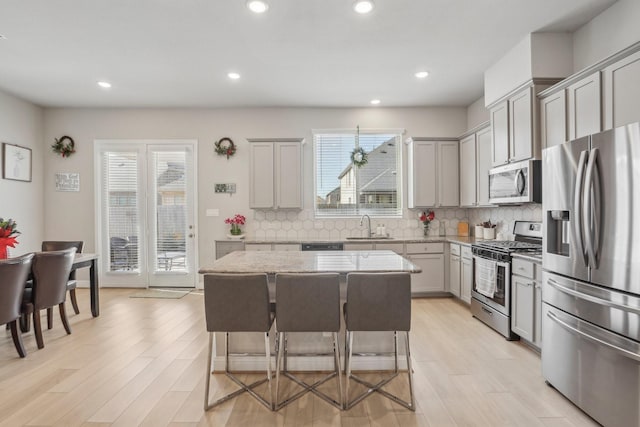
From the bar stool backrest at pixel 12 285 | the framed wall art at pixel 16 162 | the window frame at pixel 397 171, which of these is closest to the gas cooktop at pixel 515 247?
the window frame at pixel 397 171

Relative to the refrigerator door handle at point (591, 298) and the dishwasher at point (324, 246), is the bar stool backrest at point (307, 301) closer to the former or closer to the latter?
the refrigerator door handle at point (591, 298)

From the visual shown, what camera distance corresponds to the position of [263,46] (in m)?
3.66

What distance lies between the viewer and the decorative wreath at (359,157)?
564cm

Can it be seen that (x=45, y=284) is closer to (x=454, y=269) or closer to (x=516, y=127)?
(x=454, y=269)

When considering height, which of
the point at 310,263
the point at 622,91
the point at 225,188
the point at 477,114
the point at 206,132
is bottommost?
the point at 310,263

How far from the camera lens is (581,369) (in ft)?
7.31

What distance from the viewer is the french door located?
5797mm

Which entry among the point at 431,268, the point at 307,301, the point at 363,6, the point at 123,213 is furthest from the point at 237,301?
the point at 123,213

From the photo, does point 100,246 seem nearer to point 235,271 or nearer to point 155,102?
point 155,102

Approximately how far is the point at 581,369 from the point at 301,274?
184 cm

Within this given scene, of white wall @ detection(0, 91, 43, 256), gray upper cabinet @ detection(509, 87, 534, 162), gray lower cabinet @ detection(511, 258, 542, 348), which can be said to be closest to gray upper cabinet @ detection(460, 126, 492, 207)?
gray upper cabinet @ detection(509, 87, 534, 162)

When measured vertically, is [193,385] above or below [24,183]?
below

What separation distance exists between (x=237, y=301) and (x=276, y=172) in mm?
3335

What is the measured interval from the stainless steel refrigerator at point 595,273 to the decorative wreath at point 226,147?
4.39m
